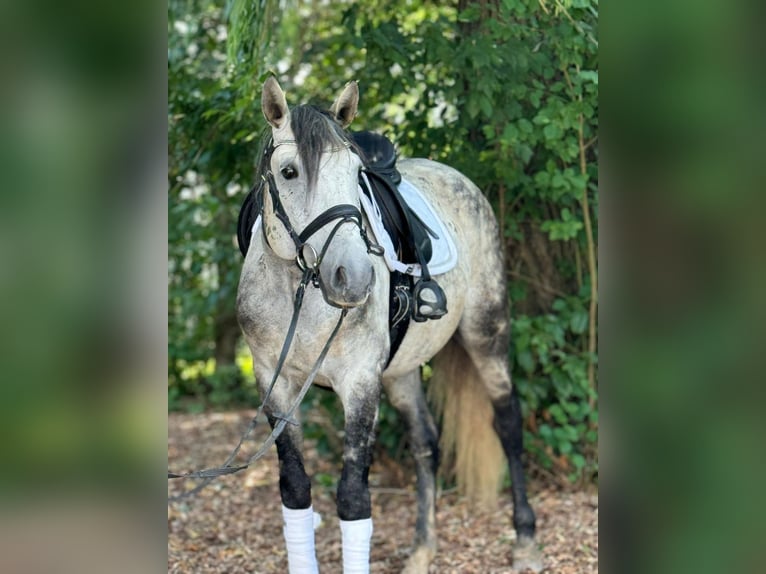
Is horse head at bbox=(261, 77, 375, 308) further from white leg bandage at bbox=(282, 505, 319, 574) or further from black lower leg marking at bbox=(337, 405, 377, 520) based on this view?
white leg bandage at bbox=(282, 505, 319, 574)

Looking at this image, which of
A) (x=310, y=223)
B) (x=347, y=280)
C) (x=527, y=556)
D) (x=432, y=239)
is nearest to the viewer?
(x=347, y=280)

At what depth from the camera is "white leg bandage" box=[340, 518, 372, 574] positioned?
3041mm

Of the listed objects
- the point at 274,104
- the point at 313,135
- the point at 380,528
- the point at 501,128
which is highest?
the point at 501,128

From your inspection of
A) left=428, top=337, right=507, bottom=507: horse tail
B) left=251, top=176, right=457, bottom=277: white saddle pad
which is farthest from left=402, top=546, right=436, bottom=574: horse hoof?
left=251, top=176, right=457, bottom=277: white saddle pad

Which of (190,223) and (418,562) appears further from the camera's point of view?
(190,223)

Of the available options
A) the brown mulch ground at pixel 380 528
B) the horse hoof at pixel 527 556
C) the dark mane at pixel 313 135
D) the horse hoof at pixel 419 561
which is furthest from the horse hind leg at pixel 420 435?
the dark mane at pixel 313 135

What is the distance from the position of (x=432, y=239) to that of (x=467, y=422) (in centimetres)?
124

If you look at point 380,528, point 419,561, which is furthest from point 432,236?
point 380,528

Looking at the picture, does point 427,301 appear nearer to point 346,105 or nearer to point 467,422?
point 346,105

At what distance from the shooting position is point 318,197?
2668mm
